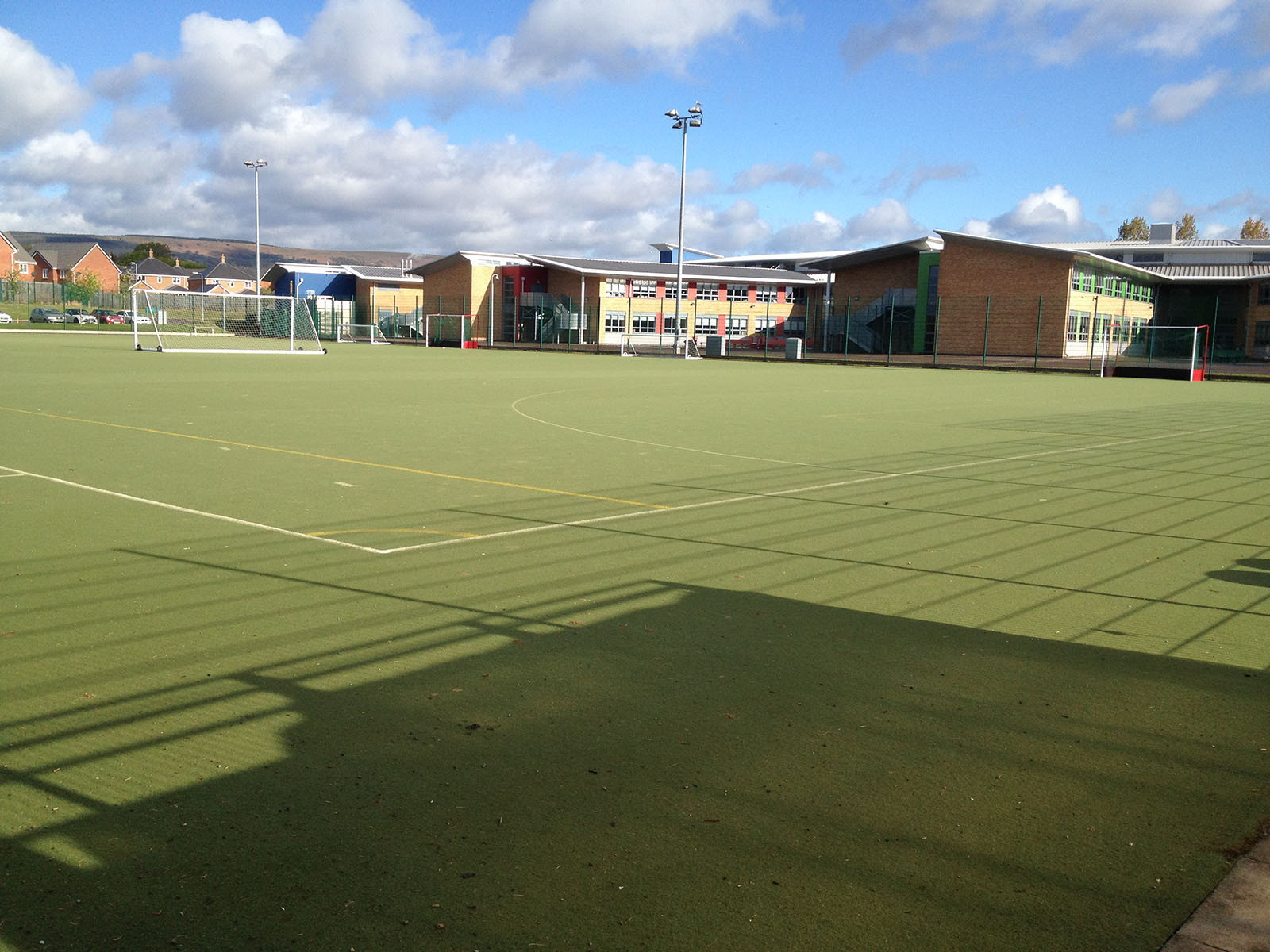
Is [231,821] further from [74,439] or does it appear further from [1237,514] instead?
[74,439]

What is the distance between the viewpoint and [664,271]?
75812 mm

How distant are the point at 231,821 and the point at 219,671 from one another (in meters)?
1.52

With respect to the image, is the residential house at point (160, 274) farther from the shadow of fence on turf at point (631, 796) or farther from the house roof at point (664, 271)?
the shadow of fence on turf at point (631, 796)

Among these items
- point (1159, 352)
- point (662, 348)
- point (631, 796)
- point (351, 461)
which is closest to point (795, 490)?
point (351, 461)

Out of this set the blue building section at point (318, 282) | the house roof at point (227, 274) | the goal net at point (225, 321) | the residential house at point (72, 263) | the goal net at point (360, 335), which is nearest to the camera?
the goal net at point (225, 321)

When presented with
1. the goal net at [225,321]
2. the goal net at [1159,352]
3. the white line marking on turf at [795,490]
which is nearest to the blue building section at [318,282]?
the goal net at [225,321]

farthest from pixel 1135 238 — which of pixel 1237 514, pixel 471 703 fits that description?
pixel 471 703

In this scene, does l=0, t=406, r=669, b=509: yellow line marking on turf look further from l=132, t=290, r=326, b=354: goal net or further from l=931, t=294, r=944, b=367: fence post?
l=132, t=290, r=326, b=354: goal net

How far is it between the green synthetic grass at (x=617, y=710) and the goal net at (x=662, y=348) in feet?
145

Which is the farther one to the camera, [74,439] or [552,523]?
[74,439]

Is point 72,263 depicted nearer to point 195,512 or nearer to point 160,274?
point 160,274

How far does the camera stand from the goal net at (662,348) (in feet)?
182

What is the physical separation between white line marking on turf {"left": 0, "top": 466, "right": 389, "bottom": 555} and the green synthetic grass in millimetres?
71

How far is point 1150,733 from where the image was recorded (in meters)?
4.27
